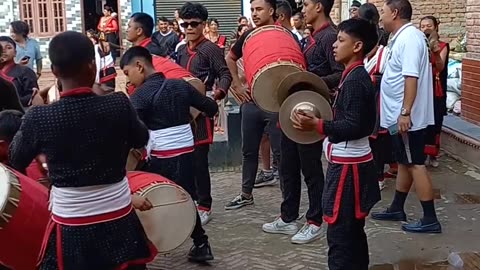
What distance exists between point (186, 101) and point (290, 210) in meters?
1.47

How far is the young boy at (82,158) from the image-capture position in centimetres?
311

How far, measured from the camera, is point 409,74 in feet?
18.3

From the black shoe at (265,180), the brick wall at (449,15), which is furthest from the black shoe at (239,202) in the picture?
the brick wall at (449,15)

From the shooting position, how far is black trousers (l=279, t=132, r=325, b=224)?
565 cm

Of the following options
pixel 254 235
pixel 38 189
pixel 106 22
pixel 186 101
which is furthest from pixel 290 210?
pixel 106 22

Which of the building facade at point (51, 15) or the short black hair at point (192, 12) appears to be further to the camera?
the building facade at point (51, 15)

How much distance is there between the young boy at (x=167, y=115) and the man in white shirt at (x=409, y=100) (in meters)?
1.58

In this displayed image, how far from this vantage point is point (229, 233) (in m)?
6.14

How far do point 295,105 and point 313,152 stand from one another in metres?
1.16

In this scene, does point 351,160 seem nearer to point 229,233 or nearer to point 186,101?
point 186,101

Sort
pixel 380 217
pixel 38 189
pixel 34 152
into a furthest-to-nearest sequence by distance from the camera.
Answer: pixel 380 217 < pixel 38 189 < pixel 34 152

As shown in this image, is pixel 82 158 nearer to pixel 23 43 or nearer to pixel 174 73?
pixel 174 73

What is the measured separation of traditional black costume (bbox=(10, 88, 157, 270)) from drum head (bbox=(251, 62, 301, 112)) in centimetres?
185

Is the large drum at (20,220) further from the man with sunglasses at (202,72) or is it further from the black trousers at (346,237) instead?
the man with sunglasses at (202,72)
